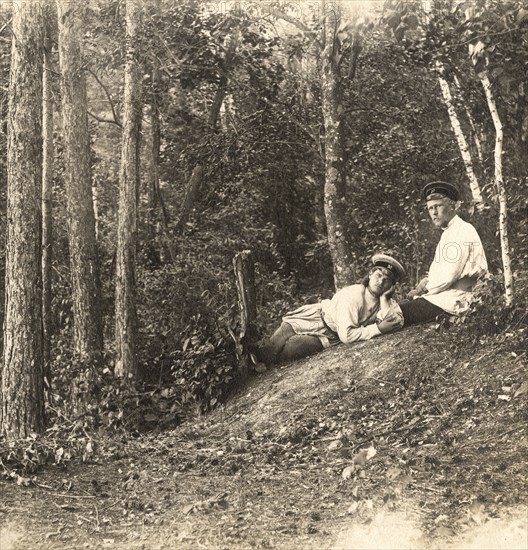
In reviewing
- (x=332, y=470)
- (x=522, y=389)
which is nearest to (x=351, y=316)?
(x=332, y=470)

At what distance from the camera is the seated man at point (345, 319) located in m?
10.2

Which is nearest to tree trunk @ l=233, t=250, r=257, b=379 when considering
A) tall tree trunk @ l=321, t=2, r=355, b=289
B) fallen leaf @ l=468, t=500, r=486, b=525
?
tall tree trunk @ l=321, t=2, r=355, b=289

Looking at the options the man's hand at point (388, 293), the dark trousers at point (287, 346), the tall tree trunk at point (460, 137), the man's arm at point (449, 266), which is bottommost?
the dark trousers at point (287, 346)

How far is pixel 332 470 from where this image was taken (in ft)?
24.8

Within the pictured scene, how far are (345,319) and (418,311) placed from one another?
90 centimetres

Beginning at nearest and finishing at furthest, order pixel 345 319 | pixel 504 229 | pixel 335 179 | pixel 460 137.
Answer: pixel 504 229, pixel 345 319, pixel 335 179, pixel 460 137

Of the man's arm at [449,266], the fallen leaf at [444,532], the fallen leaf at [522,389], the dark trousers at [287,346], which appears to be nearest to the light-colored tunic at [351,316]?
the dark trousers at [287,346]

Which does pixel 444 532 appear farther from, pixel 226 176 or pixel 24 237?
pixel 226 176

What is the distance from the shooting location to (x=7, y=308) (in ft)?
32.3

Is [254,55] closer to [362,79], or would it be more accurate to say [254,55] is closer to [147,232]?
[362,79]

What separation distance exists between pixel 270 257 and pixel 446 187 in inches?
213

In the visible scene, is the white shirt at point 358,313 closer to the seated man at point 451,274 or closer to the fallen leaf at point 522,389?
the seated man at point 451,274

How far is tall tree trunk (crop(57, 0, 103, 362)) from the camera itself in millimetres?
12711

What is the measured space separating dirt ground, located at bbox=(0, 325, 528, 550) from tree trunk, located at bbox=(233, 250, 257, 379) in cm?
63
